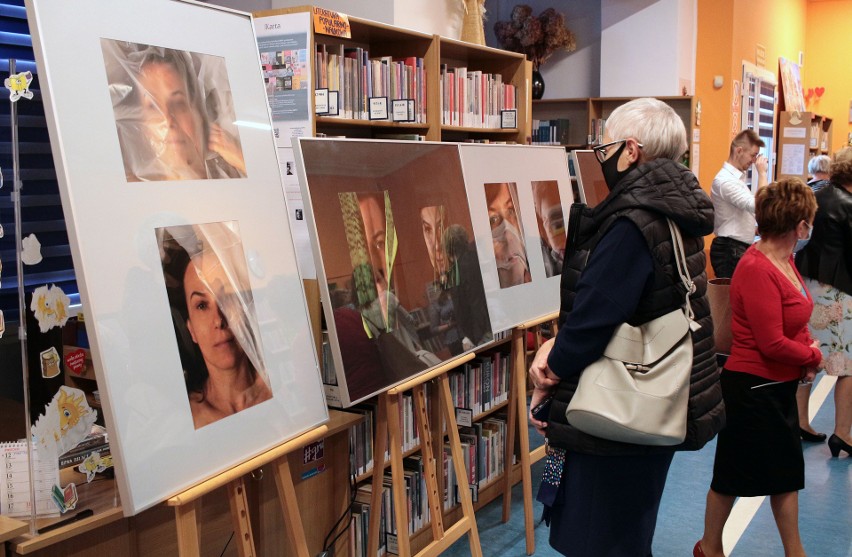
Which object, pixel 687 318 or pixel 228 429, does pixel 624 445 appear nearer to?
pixel 687 318

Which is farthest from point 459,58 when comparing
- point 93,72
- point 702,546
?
point 93,72

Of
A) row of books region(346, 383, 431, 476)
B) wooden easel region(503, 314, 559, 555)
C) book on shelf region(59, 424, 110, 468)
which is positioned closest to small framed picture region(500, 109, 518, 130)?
wooden easel region(503, 314, 559, 555)

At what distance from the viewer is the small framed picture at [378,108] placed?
11.4ft

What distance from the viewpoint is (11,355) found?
1963mm

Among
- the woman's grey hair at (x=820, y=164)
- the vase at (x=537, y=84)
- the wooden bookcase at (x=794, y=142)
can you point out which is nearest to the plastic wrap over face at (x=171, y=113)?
the vase at (x=537, y=84)

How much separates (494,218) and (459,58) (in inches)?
66.1

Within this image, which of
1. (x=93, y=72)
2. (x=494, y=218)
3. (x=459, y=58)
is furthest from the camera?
(x=459, y=58)

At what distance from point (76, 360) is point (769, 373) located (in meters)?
2.26

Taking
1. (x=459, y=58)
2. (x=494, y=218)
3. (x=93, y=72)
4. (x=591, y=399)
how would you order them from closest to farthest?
(x=93, y=72) < (x=591, y=399) < (x=494, y=218) < (x=459, y=58)

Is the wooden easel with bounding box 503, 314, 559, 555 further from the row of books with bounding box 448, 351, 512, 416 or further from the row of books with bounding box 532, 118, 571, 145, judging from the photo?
the row of books with bounding box 532, 118, 571, 145

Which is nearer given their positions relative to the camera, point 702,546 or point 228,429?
point 228,429

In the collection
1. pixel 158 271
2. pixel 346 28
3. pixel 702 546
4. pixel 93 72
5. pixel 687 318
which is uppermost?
pixel 346 28

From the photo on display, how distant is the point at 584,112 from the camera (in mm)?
7414

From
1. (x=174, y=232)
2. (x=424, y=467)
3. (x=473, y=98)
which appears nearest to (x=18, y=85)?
(x=174, y=232)
